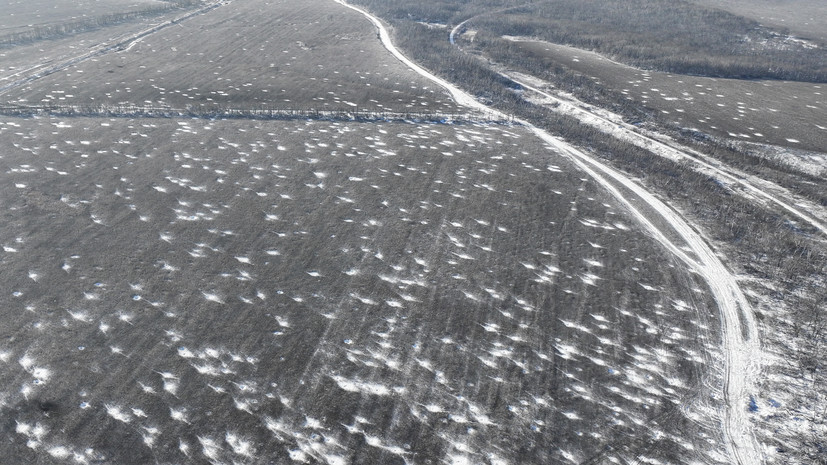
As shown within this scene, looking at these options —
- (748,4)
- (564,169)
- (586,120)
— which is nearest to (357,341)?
(564,169)

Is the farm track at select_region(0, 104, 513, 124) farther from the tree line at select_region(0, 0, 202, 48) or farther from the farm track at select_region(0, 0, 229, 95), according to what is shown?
the tree line at select_region(0, 0, 202, 48)

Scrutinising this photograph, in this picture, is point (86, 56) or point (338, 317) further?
point (86, 56)

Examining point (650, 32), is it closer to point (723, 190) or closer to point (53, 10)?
point (723, 190)

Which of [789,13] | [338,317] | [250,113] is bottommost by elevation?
[338,317]

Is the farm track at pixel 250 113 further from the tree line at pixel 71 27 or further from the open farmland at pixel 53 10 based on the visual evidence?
the open farmland at pixel 53 10

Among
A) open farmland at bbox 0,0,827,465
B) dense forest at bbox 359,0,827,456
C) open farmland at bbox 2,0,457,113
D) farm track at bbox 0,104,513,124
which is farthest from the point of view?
open farmland at bbox 2,0,457,113

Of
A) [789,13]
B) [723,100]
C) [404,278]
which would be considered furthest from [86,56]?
[789,13]

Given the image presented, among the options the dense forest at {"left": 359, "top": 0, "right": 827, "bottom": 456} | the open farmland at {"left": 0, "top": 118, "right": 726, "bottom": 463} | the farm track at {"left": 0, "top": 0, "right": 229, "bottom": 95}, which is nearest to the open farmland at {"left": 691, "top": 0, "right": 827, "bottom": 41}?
the dense forest at {"left": 359, "top": 0, "right": 827, "bottom": 456}

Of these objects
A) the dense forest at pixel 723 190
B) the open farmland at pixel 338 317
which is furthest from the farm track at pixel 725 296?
the dense forest at pixel 723 190
